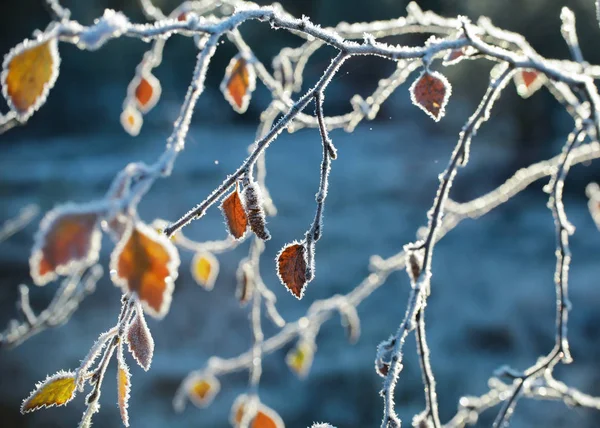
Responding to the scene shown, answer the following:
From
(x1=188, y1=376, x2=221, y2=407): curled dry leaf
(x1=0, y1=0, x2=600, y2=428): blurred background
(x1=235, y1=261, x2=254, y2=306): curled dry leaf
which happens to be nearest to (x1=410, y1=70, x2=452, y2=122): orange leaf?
(x1=235, y1=261, x2=254, y2=306): curled dry leaf

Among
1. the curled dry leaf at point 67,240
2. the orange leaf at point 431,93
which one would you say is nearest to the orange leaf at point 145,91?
the orange leaf at point 431,93

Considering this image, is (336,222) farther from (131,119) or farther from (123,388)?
(123,388)

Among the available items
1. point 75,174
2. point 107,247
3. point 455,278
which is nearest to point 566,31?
point 455,278

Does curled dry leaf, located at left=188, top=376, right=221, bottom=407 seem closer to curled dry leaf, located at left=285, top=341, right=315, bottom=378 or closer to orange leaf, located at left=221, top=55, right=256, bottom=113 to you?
curled dry leaf, located at left=285, top=341, right=315, bottom=378

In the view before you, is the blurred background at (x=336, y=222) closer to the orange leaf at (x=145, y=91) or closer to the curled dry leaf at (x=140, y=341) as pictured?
the orange leaf at (x=145, y=91)

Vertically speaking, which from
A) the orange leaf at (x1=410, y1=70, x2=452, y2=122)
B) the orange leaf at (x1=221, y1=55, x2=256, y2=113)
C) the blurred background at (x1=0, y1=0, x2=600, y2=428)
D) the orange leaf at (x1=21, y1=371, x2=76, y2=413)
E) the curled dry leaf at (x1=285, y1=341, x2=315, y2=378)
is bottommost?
the orange leaf at (x1=21, y1=371, x2=76, y2=413)

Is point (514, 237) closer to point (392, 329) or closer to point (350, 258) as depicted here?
point (350, 258)

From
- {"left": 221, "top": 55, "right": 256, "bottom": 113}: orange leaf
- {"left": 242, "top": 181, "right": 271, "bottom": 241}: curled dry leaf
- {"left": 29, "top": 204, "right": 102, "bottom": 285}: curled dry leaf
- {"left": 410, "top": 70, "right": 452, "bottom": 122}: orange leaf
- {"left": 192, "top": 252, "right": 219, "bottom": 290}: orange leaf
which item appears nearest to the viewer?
{"left": 29, "top": 204, "right": 102, "bottom": 285}: curled dry leaf
